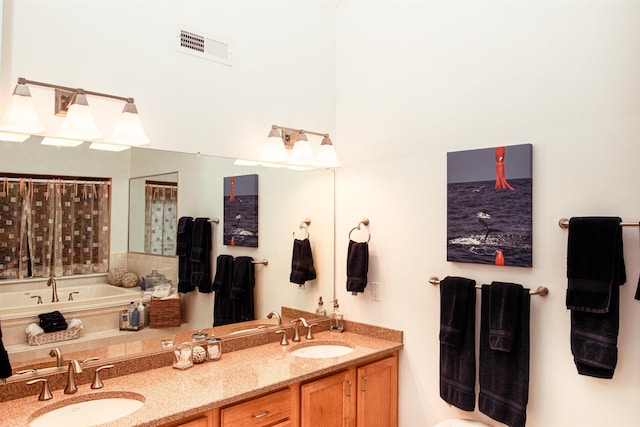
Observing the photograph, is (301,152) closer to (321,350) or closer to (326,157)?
(326,157)

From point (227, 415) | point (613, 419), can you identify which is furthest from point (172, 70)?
point (613, 419)

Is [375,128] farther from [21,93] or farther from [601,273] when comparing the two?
[21,93]

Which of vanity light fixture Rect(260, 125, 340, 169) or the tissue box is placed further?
vanity light fixture Rect(260, 125, 340, 169)

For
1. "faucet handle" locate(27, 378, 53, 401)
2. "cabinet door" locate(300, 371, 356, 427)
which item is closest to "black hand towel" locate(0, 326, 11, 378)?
"faucet handle" locate(27, 378, 53, 401)

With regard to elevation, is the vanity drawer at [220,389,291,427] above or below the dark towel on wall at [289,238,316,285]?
below

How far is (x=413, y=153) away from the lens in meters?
2.70

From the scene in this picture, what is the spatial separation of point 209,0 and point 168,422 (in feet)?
7.00

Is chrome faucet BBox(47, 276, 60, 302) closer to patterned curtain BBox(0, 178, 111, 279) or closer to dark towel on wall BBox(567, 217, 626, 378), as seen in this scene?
patterned curtain BBox(0, 178, 111, 279)

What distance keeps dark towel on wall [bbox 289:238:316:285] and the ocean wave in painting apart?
0.96m

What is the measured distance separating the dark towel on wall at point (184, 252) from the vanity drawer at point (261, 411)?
2.47 ft

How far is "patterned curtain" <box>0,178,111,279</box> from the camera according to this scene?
186 centimetres

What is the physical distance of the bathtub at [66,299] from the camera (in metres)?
1.86

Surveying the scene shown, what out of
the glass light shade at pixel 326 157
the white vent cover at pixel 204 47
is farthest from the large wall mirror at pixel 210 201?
the white vent cover at pixel 204 47

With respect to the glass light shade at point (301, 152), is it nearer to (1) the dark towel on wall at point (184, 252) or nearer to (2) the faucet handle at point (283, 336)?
(1) the dark towel on wall at point (184, 252)
